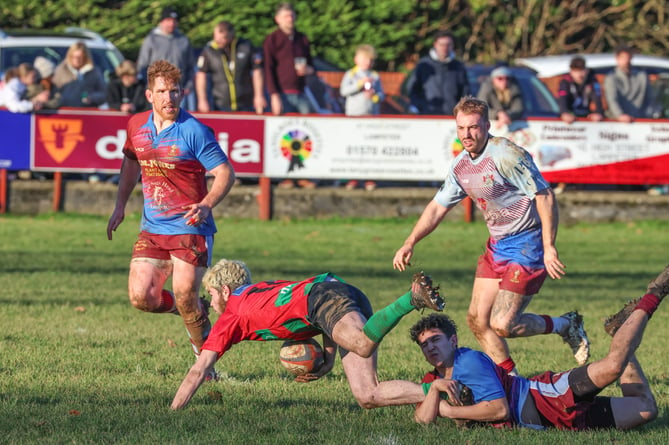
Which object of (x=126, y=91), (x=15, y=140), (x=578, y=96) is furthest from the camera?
(x=578, y=96)

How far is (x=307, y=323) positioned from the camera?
7.39 m

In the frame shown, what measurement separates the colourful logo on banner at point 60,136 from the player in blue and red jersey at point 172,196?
1003 centimetres

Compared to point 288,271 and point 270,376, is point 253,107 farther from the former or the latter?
point 270,376

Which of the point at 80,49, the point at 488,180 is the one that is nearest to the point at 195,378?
the point at 488,180

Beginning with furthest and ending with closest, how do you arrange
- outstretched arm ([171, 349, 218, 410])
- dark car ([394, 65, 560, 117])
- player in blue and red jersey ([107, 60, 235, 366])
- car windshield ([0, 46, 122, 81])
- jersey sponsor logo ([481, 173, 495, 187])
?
dark car ([394, 65, 560, 117])
car windshield ([0, 46, 122, 81])
player in blue and red jersey ([107, 60, 235, 366])
jersey sponsor logo ([481, 173, 495, 187])
outstretched arm ([171, 349, 218, 410])

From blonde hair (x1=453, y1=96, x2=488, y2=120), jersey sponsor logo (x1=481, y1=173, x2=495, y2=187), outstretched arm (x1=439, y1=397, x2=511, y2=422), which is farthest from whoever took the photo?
jersey sponsor logo (x1=481, y1=173, x2=495, y2=187)

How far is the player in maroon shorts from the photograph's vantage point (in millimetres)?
6957

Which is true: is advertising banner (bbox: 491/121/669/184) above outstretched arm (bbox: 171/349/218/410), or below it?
above

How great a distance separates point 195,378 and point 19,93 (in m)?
12.1

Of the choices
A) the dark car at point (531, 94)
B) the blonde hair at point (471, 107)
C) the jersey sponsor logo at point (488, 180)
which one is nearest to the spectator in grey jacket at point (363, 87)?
the dark car at point (531, 94)

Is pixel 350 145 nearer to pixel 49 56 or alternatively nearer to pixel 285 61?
pixel 285 61

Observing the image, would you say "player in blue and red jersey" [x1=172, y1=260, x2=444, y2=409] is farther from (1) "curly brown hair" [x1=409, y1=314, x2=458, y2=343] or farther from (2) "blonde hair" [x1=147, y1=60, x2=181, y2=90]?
(2) "blonde hair" [x1=147, y1=60, x2=181, y2=90]

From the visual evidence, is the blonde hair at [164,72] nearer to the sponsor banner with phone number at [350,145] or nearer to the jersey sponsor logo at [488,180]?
the jersey sponsor logo at [488,180]

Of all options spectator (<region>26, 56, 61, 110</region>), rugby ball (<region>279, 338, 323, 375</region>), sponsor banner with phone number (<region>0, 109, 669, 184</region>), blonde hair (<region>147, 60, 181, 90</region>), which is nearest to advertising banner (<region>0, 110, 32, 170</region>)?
sponsor banner with phone number (<region>0, 109, 669, 184</region>)
